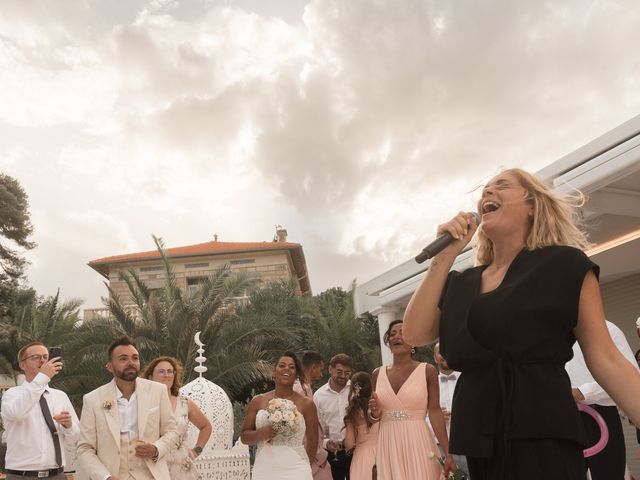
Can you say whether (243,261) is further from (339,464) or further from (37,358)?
(37,358)

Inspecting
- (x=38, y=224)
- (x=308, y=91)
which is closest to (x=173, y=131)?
(x=308, y=91)

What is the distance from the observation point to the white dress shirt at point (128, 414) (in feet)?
18.3

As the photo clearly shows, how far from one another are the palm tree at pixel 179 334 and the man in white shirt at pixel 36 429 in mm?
10462

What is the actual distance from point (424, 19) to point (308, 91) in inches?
206

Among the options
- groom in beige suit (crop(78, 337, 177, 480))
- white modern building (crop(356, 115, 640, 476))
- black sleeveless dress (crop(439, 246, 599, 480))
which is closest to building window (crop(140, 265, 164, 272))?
white modern building (crop(356, 115, 640, 476))

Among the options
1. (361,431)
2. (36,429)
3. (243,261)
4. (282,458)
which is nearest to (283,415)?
(282,458)

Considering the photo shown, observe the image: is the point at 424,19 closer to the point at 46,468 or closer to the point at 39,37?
the point at 39,37

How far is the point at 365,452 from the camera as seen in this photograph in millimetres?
6492

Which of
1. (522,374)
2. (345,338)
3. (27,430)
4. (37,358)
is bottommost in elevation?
(522,374)

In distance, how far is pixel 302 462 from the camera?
269 inches

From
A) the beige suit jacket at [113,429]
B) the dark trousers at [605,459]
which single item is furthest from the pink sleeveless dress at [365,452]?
the dark trousers at [605,459]

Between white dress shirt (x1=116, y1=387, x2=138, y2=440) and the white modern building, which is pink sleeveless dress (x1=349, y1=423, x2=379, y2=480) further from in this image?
the white modern building

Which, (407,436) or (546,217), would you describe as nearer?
(546,217)

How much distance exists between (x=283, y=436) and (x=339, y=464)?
48.7 inches
